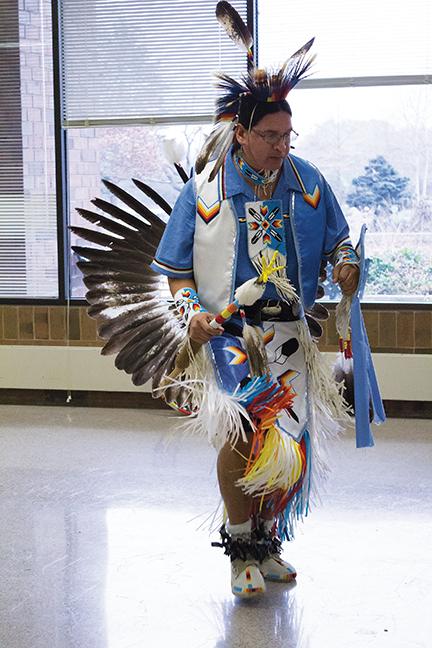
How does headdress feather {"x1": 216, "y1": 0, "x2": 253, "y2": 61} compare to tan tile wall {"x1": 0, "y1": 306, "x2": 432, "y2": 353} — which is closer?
headdress feather {"x1": 216, "y1": 0, "x2": 253, "y2": 61}

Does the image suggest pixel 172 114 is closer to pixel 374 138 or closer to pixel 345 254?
pixel 374 138

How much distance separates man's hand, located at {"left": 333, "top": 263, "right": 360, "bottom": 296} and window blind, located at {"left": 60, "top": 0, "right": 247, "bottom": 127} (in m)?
2.93

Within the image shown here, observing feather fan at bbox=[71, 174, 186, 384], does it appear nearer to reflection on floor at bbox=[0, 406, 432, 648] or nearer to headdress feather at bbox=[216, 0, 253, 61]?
reflection on floor at bbox=[0, 406, 432, 648]

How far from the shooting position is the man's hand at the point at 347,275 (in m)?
2.94

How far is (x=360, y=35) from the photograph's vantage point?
5.45 metres

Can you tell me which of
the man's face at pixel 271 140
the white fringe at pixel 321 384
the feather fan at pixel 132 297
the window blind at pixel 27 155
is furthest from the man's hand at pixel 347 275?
the window blind at pixel 27 155

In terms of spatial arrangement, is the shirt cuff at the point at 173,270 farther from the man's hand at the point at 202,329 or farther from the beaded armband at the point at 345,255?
the beaded armband at the point at 345,255

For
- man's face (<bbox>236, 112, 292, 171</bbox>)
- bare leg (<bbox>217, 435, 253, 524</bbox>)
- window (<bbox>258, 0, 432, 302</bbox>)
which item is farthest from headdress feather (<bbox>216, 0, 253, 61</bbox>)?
window (<bbox>258, 0, 432, 302</bbox>)

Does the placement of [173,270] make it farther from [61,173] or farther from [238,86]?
[61,173]

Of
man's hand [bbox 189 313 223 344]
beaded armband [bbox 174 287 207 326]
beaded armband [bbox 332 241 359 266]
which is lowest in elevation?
man's hand [bbox 189 313 223 344]

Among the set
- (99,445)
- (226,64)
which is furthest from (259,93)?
(226,64)

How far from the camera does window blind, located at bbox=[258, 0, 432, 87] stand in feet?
17.7

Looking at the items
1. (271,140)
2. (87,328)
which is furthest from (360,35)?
(271,140)

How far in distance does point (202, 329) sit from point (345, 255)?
0.49 metres
